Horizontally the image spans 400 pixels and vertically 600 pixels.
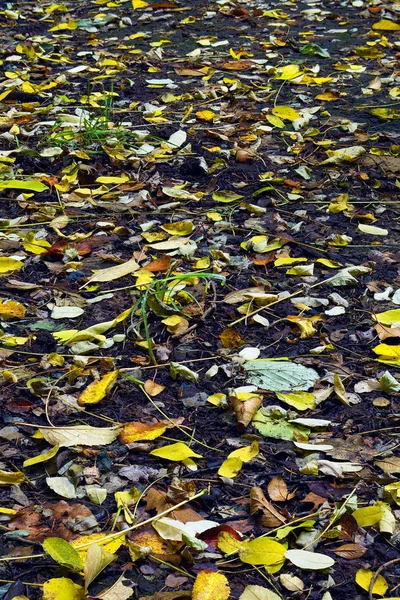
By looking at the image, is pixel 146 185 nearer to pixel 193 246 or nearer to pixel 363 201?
pixel 193 246

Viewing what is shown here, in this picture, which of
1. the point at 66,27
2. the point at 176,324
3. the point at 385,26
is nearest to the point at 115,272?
the point at 176,324

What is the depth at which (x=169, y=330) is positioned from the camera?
7.84 ft

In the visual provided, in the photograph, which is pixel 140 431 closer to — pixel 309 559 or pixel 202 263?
pixel 309 559

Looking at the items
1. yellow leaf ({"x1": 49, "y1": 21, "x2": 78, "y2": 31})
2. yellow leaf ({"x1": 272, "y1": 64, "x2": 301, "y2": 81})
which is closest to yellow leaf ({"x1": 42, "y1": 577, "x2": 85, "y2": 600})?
yellow leaf ({"x1": 272, "y1": 64, "x2": 301, "y2": 81})

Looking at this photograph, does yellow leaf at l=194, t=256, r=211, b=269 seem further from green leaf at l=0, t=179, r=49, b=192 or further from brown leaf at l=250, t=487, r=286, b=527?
brown leaf at l=250, t=487, r=286, b=527

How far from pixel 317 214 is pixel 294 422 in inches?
48.5

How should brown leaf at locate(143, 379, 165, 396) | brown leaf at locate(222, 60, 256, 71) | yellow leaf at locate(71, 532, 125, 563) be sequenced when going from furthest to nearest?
1. brown leaf at locate(222, 60, 256, 71)
2. brown leaf at locate(143, 379, 165, 396)
3. yellow leaf at locate(71, 532, 125, 563)

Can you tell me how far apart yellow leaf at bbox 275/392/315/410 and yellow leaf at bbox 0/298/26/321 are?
0.85 m

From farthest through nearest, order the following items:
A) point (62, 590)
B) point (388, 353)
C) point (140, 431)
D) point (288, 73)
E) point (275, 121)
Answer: point (288, 73) < point (275, 121) < point (388, 353) < point (140, 431) < point (62, 590)

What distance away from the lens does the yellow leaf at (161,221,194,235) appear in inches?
116

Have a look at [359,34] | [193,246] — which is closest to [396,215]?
[193,246]

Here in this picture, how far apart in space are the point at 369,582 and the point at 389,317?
39.3 inches

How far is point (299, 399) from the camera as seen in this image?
2.13 meters

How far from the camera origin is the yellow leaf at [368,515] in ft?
5.68
